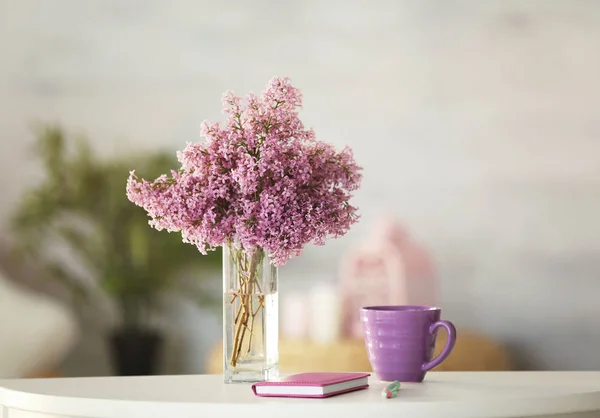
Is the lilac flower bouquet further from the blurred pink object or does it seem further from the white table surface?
the blurred pink object

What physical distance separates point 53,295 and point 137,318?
339 mm

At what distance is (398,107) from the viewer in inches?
115

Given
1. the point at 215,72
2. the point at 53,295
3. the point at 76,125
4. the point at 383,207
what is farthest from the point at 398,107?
the point at 53,295

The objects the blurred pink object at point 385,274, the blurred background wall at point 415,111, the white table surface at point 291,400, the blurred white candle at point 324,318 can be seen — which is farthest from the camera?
the blurred background wall at point 415,111

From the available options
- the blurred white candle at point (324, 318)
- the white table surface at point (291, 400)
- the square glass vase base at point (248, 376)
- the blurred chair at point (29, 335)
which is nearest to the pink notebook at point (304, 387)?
the white table surface at point (291, 400)

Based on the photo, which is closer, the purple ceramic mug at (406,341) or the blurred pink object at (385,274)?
the purple ceramic mug at (406,341)

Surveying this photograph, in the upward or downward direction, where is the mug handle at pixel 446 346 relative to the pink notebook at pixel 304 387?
upward

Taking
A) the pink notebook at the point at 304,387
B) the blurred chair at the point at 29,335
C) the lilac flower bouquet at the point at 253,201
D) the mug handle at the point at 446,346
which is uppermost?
the lilac flower bouquet at the point at 253,201

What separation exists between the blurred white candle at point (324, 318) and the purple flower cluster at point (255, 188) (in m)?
1.31

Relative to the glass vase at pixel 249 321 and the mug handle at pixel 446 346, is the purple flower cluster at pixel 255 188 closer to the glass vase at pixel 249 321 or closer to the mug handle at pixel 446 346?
the glass vase at pixel 249 321

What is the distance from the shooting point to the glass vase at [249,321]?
123 cm

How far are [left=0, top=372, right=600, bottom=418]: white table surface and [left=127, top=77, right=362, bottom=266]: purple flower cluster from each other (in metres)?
0.23

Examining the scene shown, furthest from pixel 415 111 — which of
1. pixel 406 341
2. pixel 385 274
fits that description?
pixel 406 341

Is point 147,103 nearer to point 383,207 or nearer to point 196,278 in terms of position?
point 196,278
